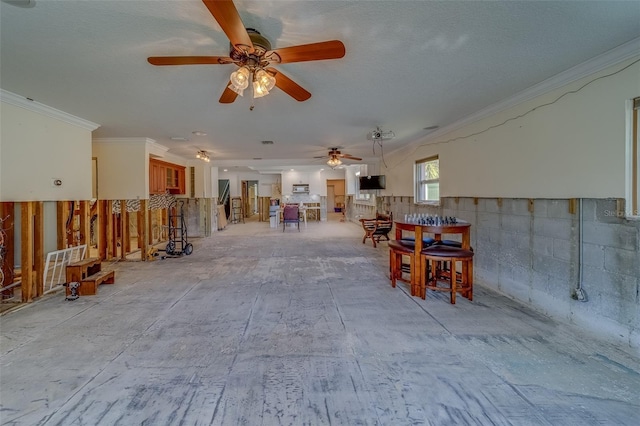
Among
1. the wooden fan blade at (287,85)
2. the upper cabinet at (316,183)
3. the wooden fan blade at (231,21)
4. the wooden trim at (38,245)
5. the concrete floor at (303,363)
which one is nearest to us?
the wooden fan blade at (231,21)

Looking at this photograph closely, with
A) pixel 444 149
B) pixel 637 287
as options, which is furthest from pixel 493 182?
pixel 637 287

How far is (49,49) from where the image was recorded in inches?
83.7

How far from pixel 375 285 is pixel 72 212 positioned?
4317mm

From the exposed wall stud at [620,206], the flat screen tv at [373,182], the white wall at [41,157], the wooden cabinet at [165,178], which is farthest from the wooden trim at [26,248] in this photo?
the flat screen tv at [373,182]

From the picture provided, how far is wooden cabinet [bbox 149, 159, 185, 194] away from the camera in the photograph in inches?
241

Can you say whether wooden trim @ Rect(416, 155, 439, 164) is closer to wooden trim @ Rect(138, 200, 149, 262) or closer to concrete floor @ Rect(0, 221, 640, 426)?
concrete floor @ Rect(0, 221, 640, 426)

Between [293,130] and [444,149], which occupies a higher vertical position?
[293,130]

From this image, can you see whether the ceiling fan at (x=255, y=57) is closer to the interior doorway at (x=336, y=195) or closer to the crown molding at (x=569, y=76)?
the crown molding at (x=569, y=76)

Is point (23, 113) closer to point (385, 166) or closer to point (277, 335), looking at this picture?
point (277, 335)

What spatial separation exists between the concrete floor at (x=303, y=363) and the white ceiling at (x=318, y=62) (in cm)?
227

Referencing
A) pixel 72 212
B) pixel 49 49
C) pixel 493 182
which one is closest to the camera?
pixel 49 49

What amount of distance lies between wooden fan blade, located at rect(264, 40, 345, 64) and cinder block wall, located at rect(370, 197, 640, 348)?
2.51m

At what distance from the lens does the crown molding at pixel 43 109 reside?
308 cm

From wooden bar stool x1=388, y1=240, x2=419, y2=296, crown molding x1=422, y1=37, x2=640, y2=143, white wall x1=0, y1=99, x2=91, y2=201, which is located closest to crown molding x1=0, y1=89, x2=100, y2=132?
white wall x1=0, y1=99, x2=91, y2=201
